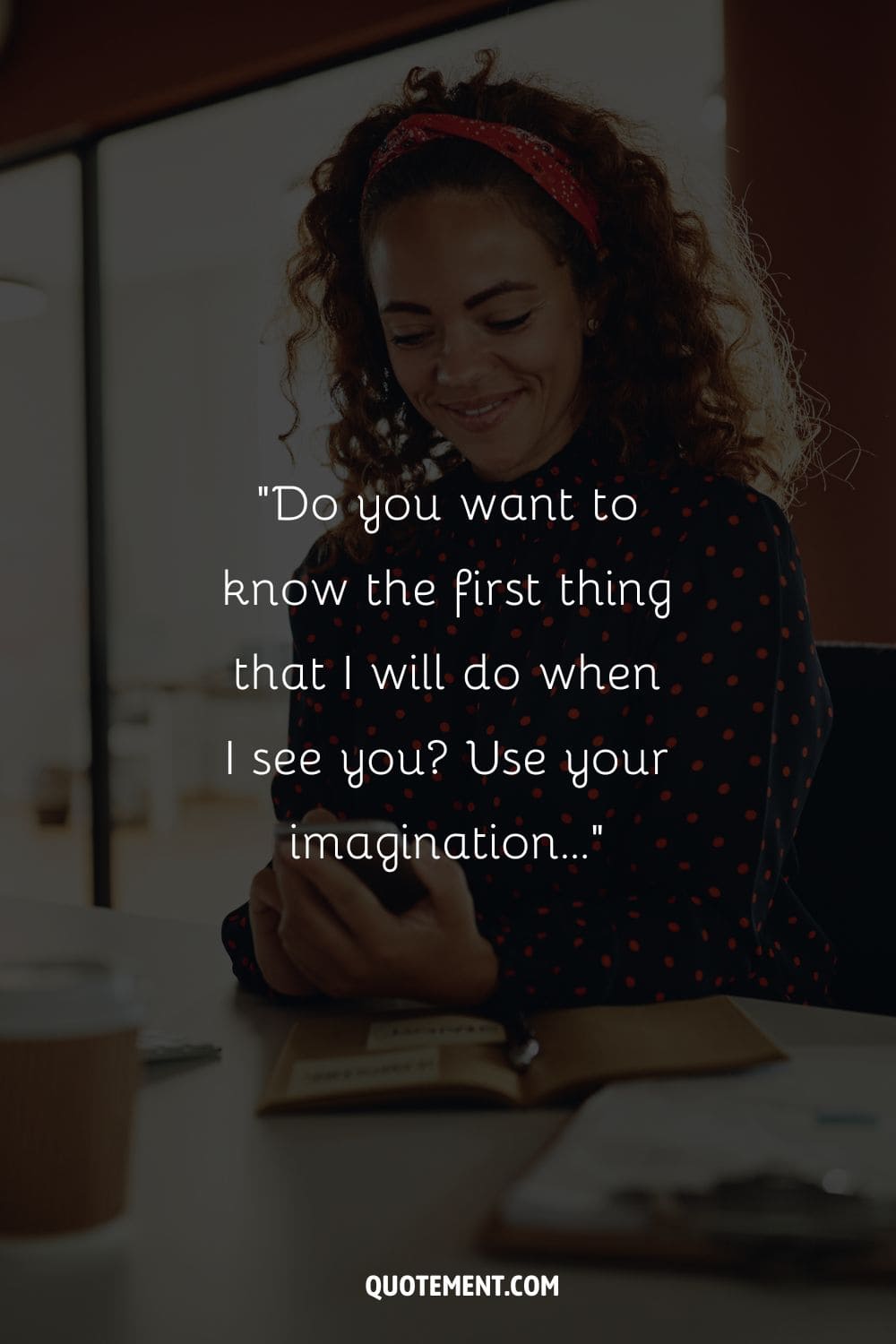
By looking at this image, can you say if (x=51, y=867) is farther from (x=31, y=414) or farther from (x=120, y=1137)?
(x=120, y=1137)

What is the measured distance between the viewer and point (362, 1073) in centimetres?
75

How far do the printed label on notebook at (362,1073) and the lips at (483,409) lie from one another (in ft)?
2.42

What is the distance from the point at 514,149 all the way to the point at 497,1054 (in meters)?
0.93

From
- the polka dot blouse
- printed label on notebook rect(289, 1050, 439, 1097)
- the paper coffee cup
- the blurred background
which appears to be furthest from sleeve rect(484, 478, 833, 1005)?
the blurred background

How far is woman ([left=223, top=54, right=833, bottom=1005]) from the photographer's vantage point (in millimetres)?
990

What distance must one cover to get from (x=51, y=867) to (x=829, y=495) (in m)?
4.25

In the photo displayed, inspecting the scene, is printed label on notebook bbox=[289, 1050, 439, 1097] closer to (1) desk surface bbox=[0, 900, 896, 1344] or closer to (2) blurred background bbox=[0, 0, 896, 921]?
(1) desk surface bbox=[0, 900, 896, 1344]

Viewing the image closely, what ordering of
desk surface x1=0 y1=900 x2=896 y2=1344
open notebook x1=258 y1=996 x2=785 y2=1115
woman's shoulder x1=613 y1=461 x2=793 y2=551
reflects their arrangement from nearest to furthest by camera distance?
1. desk surface x1=0 y1=900 x2=896 y2=1344
2. open notebook x1=258 y1=996 x2=785 y2=1115
3. woman's shoulder x1=613 y1=461 x2=793 y2=551

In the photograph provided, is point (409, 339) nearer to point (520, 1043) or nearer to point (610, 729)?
point (610, 729)

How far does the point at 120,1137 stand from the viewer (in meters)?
0.57

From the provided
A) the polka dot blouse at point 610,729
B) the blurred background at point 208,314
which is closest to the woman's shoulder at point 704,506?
the polka dot blouse at point 610,729

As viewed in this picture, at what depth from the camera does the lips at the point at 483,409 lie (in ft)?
4.30

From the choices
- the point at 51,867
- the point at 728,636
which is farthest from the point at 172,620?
the point at 728,636

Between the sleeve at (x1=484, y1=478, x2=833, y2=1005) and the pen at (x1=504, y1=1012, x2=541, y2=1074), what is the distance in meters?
0.08
